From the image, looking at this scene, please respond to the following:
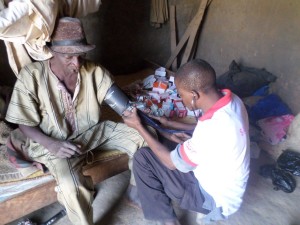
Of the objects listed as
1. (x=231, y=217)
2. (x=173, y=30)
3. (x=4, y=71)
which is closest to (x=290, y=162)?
(x=231, y=217)

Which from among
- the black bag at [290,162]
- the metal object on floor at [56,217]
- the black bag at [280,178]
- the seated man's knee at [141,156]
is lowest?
the metal object on floor at [56,217]

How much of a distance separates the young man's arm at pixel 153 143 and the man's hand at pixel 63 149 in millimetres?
382

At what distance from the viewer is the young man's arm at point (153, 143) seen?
62.6 inches

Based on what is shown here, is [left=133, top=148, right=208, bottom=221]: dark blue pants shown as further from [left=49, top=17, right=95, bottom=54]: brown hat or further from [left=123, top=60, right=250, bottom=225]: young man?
[left=49, top=17, right=95, bottom=54]: brown hat

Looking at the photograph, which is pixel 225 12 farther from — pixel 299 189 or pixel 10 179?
pixel 10 179

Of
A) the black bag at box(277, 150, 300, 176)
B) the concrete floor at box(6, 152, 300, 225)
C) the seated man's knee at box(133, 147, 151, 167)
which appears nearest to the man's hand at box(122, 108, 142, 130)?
the seated man's knee at box(133, 147, 151, 167)

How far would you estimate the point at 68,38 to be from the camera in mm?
1656

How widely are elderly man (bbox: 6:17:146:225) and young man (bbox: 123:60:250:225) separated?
41 centimetres

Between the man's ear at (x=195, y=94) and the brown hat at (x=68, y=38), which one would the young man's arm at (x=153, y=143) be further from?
the brown hat at (x=68, y=38)

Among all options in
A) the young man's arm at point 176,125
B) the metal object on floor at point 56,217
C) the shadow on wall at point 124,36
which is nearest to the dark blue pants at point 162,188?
the young man's arm at point 176,125

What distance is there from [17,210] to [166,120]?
1.15 metres

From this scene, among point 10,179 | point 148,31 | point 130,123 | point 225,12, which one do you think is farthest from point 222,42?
point 10,179

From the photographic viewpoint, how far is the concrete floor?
2107 mm

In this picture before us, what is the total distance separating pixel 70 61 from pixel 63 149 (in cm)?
54
